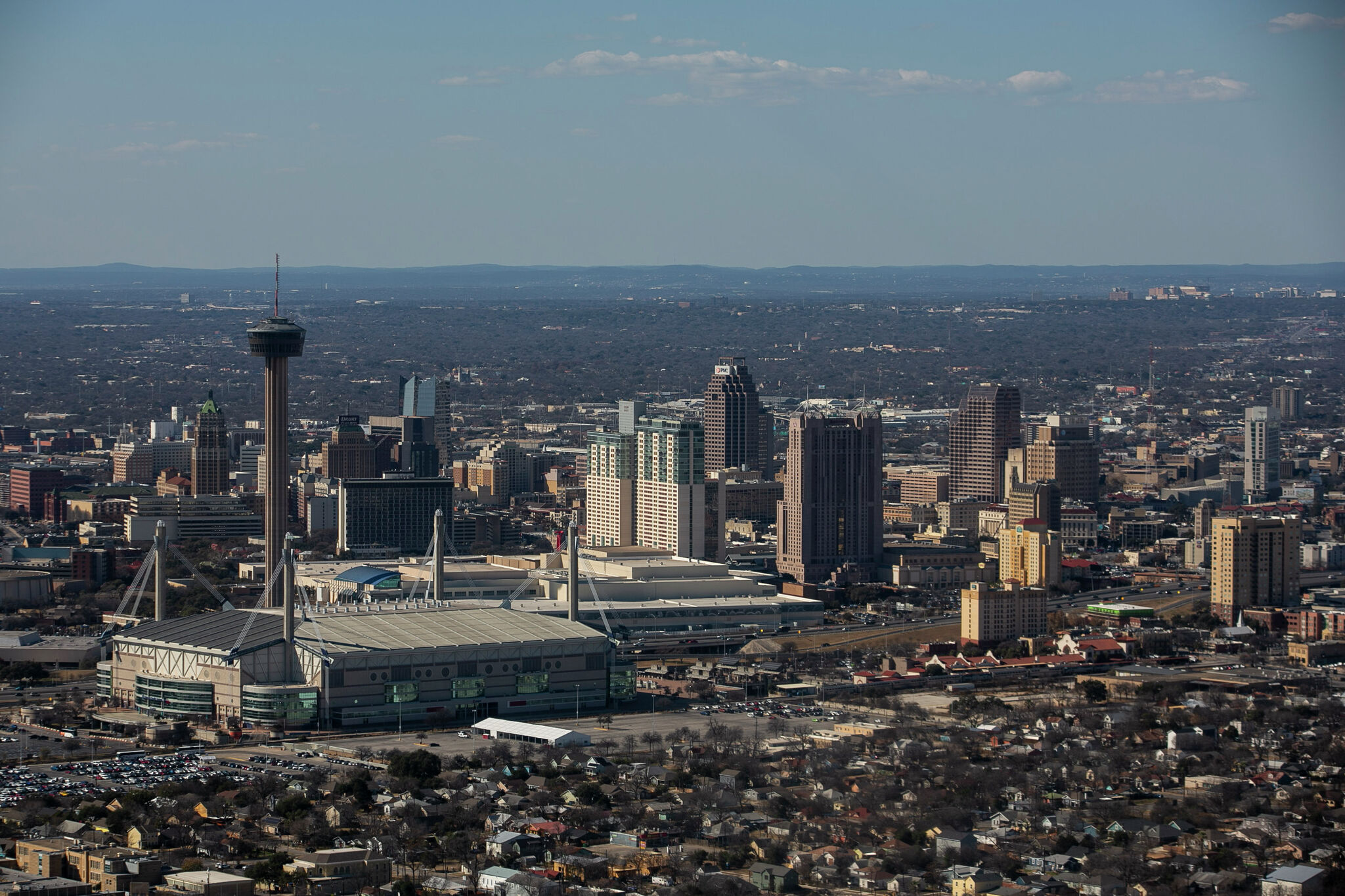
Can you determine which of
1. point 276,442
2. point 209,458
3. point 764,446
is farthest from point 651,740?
point 764,446

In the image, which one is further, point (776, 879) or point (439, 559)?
point (439, 559)

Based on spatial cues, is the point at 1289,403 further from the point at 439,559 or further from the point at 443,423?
the point at 439,559

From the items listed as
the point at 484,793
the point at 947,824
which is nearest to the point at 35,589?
the point at 484,793

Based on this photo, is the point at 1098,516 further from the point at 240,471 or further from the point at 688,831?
the point at 688,831

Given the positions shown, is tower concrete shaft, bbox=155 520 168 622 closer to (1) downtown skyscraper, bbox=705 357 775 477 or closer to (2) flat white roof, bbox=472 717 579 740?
(2) flat white roof, bbox=472 717 579 740

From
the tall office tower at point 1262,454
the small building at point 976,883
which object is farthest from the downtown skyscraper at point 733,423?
the small building at point 976,883
